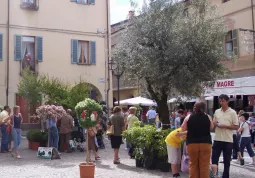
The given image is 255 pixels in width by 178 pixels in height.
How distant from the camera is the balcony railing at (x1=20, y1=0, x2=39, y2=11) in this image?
22359 millimetres

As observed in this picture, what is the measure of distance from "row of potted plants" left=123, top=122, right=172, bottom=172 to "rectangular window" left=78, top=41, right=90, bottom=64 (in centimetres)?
1416

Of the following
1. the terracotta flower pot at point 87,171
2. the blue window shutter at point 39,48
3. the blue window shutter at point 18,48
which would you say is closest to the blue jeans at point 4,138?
the terracotta flower pot at point 87,171

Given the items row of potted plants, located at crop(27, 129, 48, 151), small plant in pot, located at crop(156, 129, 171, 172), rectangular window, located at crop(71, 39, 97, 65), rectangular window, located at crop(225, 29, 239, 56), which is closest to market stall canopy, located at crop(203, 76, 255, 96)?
rectangular window, located at crop(225, 29, 239, 56)

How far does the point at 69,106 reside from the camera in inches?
653

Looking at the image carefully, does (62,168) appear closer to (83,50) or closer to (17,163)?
(17,163)

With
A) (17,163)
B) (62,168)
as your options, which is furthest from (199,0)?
(17,163)

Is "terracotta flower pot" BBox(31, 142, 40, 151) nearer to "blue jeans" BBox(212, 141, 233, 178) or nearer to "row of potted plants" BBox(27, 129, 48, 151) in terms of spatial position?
"row of potted plants" BBox(27, 129, 48, 151)

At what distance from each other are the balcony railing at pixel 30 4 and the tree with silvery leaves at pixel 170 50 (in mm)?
12544

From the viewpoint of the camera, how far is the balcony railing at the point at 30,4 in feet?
73.4

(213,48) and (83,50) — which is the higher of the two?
(83,50)

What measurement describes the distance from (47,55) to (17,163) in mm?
12269

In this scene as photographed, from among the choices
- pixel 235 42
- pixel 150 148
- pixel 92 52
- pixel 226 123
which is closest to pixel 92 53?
pixel 92 52

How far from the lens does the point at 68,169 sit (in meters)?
10.5

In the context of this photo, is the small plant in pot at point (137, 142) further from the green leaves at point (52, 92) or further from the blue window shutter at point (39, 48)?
the blue window shutter at point (39, 48)
